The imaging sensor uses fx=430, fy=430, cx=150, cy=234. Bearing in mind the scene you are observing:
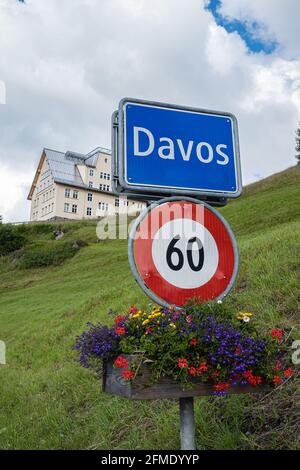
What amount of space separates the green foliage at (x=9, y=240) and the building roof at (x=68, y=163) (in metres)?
21.7

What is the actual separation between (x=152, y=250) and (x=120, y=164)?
0.53 meters

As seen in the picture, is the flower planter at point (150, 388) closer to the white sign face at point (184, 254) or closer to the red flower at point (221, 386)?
the red flower at point (221, 386)

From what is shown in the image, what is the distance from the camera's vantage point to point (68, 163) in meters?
69.4

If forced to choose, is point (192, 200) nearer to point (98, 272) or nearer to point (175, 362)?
point (175, 362)

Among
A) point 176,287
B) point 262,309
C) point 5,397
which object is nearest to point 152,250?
point 176,287

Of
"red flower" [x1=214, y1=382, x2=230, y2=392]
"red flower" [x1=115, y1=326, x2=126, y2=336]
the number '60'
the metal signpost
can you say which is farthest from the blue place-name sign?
"red flower" [x1=214, y1=382, x2=230, y2=392]

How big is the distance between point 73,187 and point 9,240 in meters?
24.2

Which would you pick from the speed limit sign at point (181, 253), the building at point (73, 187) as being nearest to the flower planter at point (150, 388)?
the speed limit sign at point (181, 253)

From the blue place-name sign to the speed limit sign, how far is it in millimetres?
155

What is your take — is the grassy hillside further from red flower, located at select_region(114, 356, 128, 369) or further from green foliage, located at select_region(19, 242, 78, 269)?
green foliage, located at select_region(19, 242, 78, 269)

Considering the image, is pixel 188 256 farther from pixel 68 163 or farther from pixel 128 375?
pixel 68 163

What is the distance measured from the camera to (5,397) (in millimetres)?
5656

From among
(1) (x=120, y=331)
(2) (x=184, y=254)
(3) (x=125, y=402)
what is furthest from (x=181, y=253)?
(3) (x=125, y=402)

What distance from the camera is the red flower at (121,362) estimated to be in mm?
2119
